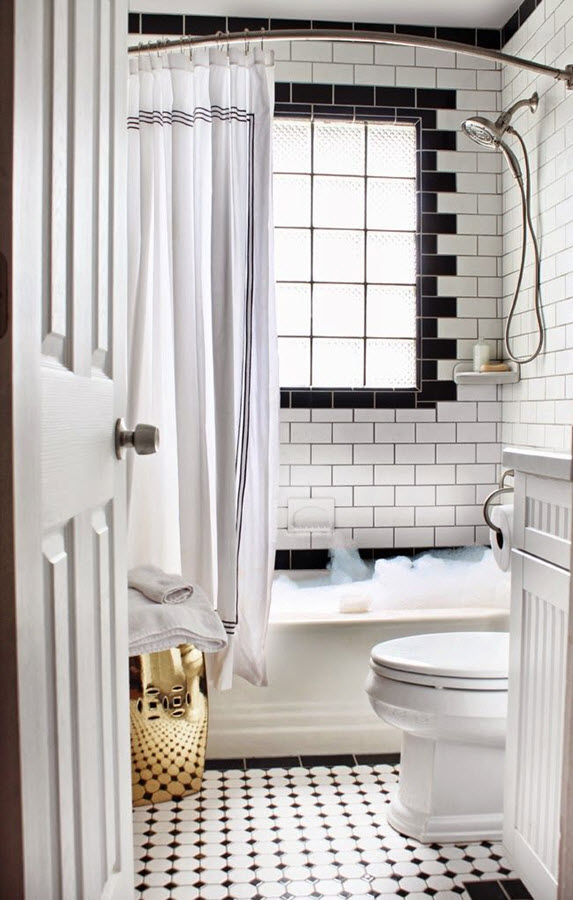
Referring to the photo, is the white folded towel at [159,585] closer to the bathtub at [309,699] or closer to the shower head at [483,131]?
the bathtub at [309,699]

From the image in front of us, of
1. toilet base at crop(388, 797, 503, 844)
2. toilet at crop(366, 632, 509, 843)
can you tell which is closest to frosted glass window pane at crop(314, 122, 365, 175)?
toilet at crop(366, 632, 509, 843)

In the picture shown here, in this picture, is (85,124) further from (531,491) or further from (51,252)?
(531,491)

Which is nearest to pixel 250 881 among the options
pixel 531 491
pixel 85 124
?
pixel 531 491

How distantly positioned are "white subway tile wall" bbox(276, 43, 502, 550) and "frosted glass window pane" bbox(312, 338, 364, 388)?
0.55 ft

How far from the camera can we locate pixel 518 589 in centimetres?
204

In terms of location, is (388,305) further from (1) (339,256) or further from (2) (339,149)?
(2) (339,149)

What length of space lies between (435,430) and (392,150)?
4.11ft

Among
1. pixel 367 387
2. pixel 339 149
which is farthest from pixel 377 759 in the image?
pixel 339 149

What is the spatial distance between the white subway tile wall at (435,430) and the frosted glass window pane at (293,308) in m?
0.39

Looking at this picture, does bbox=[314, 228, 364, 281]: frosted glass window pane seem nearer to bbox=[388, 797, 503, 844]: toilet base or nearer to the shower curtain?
the shower curtain

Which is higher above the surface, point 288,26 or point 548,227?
point 288,26

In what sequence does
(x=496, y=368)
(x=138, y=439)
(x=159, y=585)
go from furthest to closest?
(x=496, y=368) < (x=159, y=585) < (x=138, y=439)

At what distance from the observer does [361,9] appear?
357 cm

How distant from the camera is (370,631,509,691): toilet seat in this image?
85.1 inches
